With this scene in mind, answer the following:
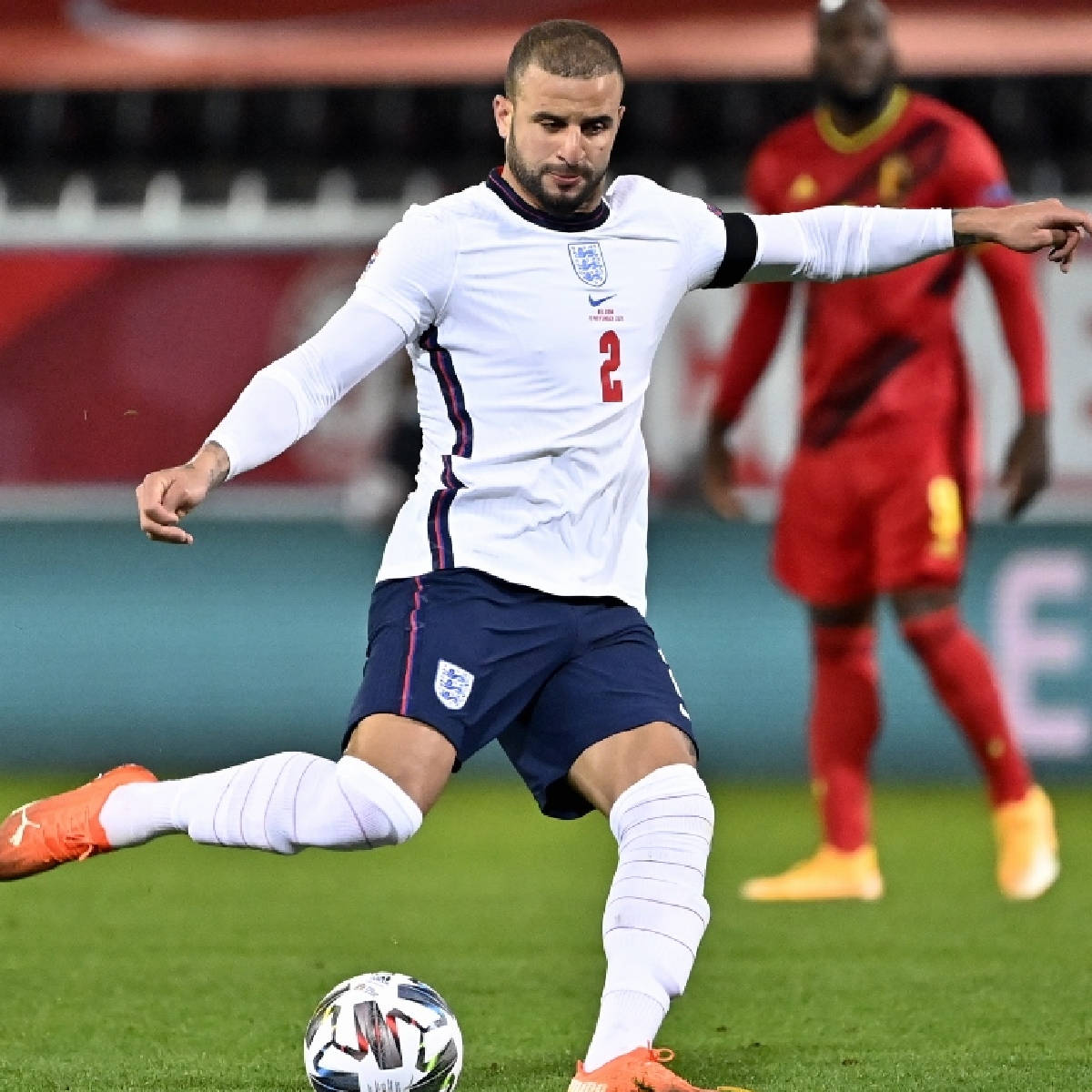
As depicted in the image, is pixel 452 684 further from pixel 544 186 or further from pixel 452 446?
pixel 544 186

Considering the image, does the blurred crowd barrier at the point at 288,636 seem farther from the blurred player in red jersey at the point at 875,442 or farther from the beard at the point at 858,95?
the beard at the point at 858,95

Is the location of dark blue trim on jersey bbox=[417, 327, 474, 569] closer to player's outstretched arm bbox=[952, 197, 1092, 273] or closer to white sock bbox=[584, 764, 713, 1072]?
white sock bbox=[584, 764, 713, 1072]

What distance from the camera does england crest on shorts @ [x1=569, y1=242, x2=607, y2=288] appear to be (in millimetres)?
4145

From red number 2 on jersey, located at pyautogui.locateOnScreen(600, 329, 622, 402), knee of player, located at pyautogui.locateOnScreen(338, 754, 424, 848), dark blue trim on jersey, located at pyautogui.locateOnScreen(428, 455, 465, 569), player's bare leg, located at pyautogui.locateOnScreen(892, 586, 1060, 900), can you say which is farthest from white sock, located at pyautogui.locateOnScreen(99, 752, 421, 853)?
player's bare leg, located at pyautogui.locateOnScreen(892, 586, 1060, 900)

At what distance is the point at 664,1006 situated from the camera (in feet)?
12.8

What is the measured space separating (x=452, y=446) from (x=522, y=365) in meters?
0.19

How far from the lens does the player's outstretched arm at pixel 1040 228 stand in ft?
13.7

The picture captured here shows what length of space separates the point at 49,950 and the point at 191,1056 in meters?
1.59

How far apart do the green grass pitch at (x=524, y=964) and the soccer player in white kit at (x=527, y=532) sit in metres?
0.47

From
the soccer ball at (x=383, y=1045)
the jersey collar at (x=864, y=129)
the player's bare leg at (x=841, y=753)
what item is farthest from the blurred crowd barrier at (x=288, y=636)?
the soccer ball at (x=383, y=1045)

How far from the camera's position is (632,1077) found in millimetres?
3779

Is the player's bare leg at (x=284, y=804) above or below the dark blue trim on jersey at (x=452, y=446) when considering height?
below

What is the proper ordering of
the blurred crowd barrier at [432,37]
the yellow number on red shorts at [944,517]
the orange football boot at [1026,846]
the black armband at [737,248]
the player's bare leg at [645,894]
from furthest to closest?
the blurred crowd barrier at [432,37] → the yellow number on red shorts at [944,517] → the orange football boot at [1026,846] → the black armband at [737,248] → the player's bare leg at [645,894]

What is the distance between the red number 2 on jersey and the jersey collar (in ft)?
10.3
